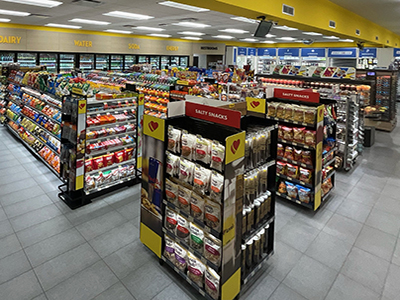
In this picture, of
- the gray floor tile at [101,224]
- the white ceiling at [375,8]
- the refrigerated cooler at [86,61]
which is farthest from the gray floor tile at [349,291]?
the refrigerated cooler at [86,61]

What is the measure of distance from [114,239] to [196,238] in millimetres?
1407

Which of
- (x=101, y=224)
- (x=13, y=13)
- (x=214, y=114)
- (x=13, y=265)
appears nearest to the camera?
(x=214, y=114)

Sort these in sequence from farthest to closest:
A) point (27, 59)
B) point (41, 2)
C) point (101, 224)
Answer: point (27, 59) → point (41, 2) → point (101, 224)

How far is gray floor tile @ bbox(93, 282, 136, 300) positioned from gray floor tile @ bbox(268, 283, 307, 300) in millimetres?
1361

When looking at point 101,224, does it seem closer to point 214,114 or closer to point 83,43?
point 214,114

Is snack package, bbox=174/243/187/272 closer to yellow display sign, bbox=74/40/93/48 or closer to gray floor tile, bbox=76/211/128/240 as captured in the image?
gray floor tile, bbox=76/211/128/240

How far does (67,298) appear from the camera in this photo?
251cm

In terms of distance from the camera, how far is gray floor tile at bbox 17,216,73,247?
335cm

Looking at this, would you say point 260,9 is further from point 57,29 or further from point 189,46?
point 189,46

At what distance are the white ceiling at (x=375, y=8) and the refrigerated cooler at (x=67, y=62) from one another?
10.4 meters

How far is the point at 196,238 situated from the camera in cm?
250

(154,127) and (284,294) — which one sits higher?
(154,127)

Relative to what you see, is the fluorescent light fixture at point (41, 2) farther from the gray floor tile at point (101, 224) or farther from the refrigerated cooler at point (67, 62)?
the refrigerated cooler at point (67, 62)

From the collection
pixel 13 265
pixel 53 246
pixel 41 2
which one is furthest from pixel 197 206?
pixel 41 2
